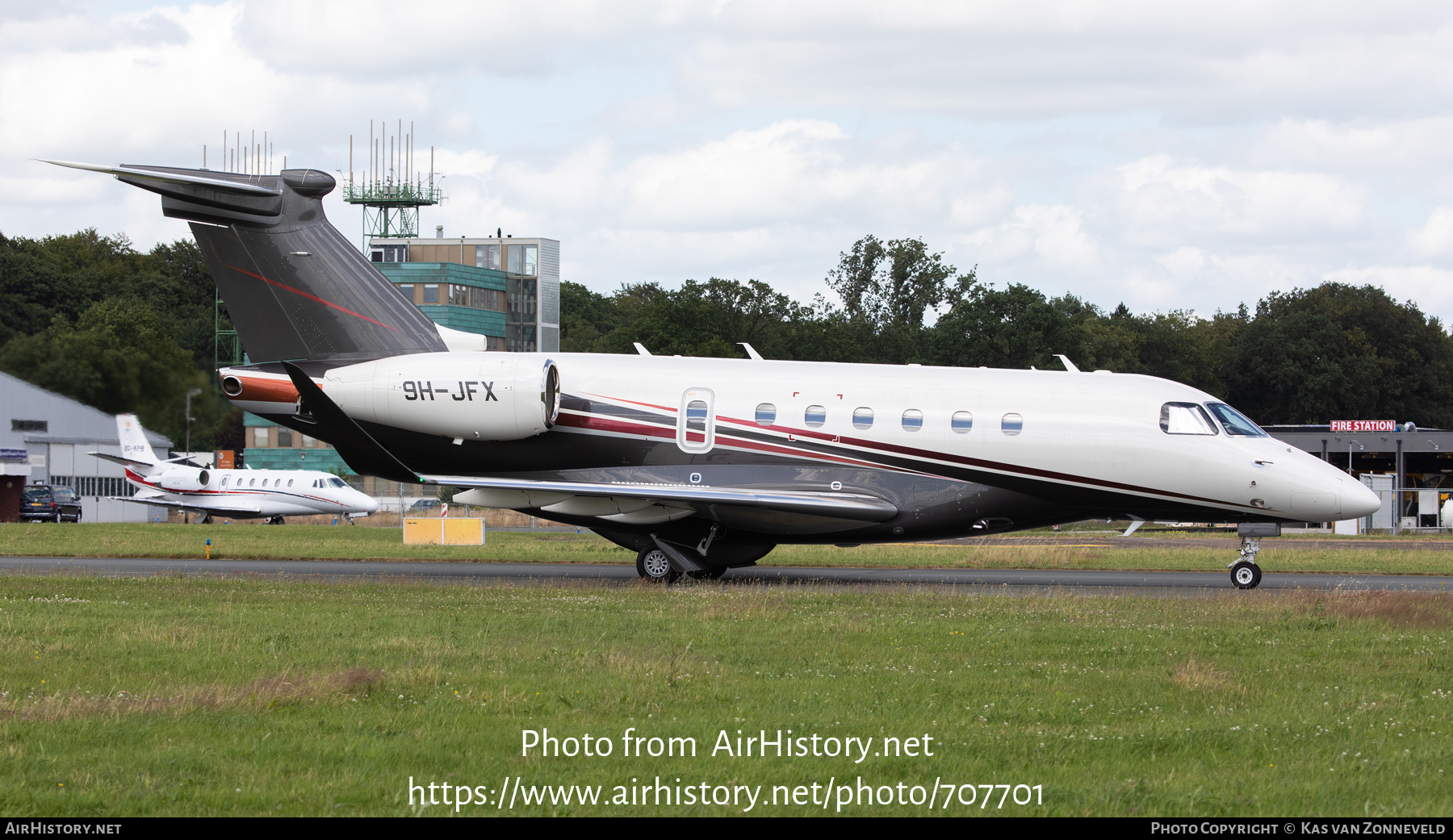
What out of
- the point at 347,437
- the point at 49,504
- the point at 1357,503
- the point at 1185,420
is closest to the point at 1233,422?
the point at 1185,420

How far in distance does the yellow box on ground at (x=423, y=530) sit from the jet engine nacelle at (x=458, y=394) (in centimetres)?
1425

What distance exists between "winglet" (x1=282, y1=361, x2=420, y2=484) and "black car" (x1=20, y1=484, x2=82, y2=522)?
39.5 m

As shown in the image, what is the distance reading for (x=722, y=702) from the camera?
9430 millimetres

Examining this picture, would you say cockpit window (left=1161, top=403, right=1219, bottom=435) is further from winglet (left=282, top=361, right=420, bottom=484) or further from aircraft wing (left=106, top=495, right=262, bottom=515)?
aircraft wing (left=106, top=495, right=262, bottom=515)

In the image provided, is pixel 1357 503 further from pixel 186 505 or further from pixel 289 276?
pixel 186 505

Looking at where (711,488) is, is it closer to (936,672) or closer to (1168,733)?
(936,672)

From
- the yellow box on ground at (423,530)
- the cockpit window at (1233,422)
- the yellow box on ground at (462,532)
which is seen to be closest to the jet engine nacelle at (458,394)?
the cockpit window at (1233,422)

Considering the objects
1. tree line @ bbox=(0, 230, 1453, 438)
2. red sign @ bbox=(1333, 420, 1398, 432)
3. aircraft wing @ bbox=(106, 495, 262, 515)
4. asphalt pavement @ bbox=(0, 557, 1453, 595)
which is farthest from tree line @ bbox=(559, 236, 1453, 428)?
asphalt pavement @ bbox=(0, 557, 1453, 595)

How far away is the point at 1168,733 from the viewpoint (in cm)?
838

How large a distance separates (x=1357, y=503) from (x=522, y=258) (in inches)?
3084

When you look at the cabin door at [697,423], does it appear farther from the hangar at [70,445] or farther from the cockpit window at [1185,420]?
the hangar at [70,445]

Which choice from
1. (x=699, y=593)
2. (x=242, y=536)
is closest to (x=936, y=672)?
(x=699, y=593)

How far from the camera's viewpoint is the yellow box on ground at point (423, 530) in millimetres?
35125

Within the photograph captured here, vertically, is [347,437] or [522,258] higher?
[522,258]
